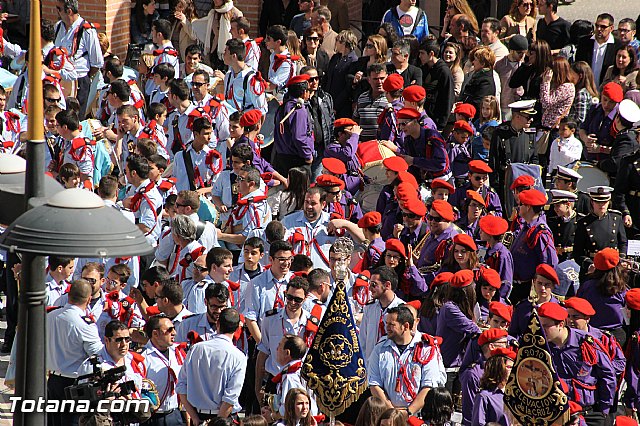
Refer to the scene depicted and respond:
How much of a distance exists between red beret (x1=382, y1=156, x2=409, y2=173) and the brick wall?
6513 millimetres

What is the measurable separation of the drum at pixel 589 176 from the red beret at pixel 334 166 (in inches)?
114

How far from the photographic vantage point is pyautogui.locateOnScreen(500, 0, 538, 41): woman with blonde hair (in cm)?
1800

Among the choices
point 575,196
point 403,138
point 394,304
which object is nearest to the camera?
point 394,304

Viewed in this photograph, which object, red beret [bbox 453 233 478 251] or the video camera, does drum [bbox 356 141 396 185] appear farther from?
the video camera

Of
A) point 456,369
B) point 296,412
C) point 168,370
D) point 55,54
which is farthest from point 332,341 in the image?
point 55,54

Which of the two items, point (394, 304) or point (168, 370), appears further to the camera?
point (394, 304)

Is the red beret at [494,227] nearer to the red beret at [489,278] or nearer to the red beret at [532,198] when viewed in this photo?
the red beret at [532,198]

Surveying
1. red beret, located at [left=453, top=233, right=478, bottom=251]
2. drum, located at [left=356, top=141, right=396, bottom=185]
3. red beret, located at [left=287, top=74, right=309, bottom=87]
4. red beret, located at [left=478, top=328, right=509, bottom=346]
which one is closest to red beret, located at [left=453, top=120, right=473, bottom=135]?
drum, located at [left=356, top=141, right=396, bottom=185]

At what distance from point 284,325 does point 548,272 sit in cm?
250

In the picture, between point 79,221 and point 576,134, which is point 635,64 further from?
point 79,221

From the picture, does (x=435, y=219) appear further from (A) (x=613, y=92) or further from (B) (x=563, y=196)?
(A) (x=613, y=92)

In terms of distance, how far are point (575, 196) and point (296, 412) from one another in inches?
191

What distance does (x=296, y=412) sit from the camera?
31.6 feet

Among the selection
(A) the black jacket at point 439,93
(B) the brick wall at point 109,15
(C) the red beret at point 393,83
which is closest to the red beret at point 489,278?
(C) the red beret at point 393,83
